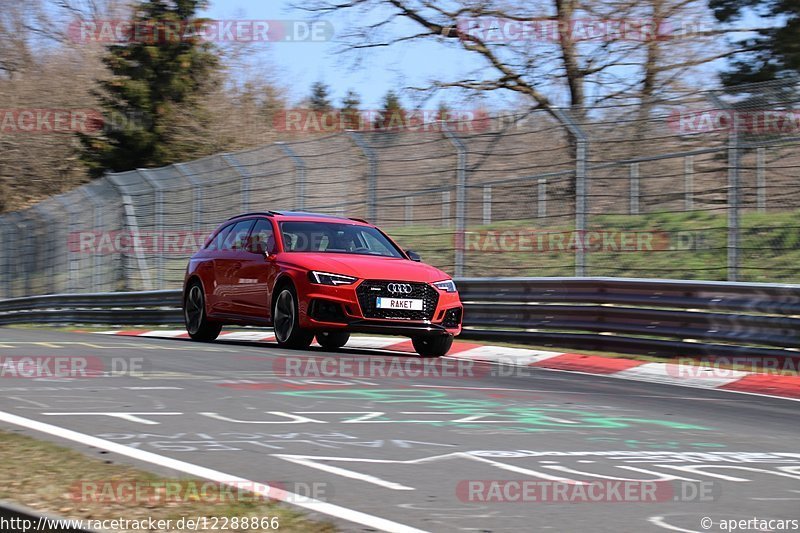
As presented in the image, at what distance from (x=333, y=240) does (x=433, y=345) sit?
1711 millimetres

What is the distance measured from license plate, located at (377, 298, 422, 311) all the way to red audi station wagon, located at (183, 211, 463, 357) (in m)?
0.01

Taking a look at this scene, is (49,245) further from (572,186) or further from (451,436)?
(451,436)

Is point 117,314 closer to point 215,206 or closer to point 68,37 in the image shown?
point 215,206

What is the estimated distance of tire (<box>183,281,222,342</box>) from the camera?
51.7ft

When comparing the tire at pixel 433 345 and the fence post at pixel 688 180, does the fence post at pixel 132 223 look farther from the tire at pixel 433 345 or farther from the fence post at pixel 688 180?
the fence post at pixel 688 180

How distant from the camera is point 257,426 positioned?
737 centimetres

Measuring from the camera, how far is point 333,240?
46.6 feet

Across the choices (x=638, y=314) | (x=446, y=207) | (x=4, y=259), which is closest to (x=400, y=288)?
(x=638, y=314)

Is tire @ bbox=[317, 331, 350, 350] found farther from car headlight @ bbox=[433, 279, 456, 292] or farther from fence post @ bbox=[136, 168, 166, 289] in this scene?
fence post @ bbox=[136, 168, 166, 289]

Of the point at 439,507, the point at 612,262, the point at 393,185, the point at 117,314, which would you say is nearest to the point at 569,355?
the point at 612,262

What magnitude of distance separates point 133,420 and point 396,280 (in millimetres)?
5980

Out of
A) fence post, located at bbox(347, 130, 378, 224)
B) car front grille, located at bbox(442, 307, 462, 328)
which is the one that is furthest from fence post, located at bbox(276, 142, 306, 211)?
car front grille, located at bbox(442, 307, 462, 328)

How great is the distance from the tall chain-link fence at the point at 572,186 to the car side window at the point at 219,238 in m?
2.74

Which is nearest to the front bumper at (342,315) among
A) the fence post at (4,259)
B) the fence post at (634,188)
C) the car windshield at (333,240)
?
the car windshield at (333,240)
